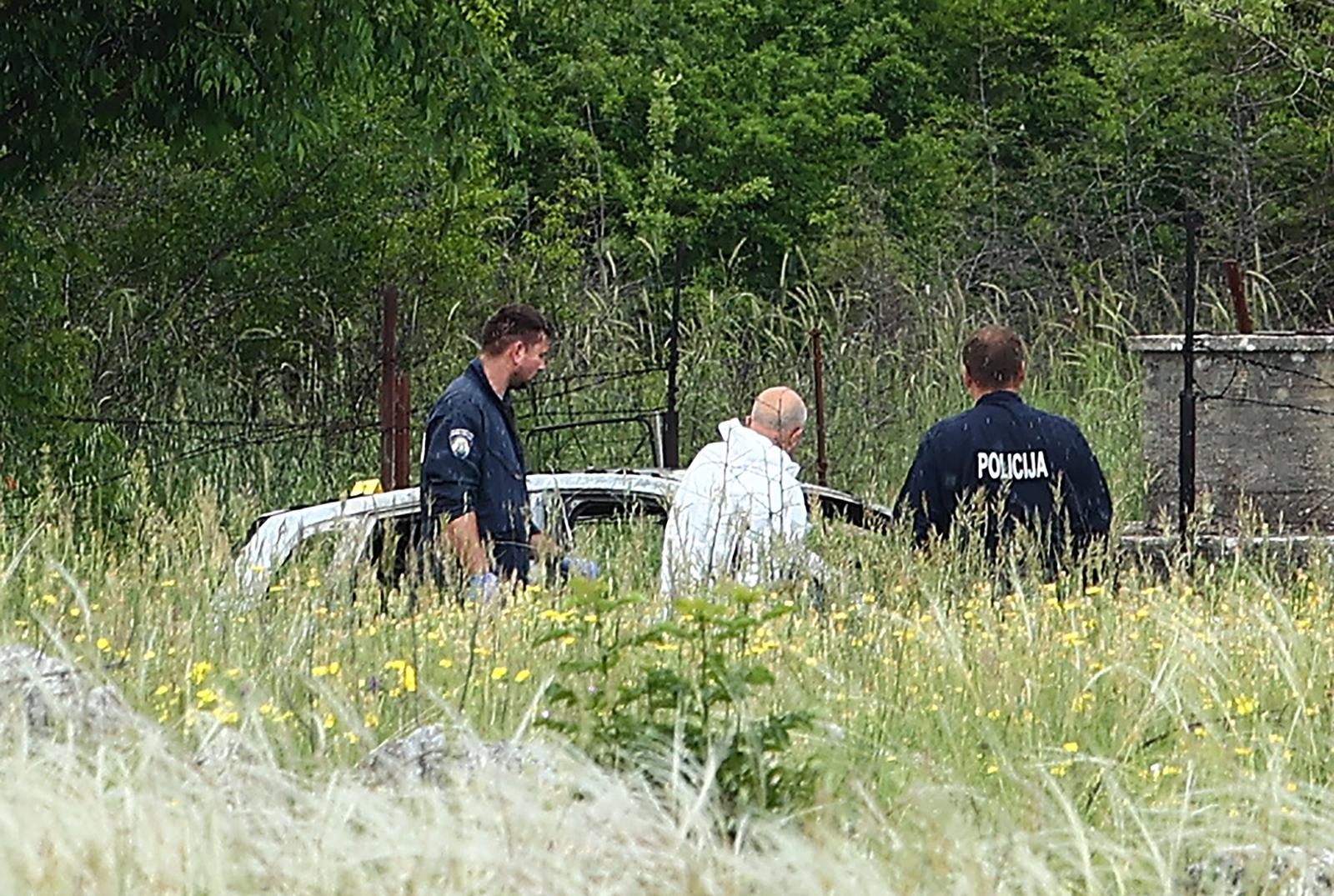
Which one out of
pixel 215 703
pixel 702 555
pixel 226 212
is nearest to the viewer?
pixel 215 703

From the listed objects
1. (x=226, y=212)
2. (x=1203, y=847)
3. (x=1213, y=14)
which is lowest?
(x=1203, y=847)

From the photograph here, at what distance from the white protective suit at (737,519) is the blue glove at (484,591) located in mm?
626

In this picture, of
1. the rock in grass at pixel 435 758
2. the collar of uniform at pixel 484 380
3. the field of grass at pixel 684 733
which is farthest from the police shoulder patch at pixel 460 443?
the rock in grass at pixel 435 758

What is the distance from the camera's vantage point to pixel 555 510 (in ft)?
27.7

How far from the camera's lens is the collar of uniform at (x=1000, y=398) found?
8.33 m

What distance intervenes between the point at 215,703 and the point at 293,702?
0.18m

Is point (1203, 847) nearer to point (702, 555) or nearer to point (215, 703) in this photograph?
point (215, 703)

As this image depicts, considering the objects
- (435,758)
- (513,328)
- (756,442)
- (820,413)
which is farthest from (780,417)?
(820,413)

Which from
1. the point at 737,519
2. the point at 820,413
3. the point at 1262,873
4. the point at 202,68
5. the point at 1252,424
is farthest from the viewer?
the point at 820,413

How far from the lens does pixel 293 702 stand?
18.5ft

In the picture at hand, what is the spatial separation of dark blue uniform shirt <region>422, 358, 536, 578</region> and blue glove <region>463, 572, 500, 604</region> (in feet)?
3.28

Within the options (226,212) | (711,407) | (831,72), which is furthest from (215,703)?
(831,72)

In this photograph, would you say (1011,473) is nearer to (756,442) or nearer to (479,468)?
(756,442)

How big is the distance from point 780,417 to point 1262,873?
456cm
